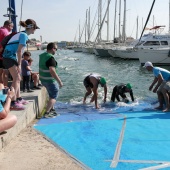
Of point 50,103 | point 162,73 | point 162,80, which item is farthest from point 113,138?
point 162,73

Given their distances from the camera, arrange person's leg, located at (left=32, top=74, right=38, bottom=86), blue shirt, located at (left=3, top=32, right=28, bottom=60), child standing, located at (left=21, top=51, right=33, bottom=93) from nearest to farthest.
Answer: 1. blue shirt, located at (left=3, top=32, right=28, bottom=60)
2. child standing, located at (left=21, top=51, right=33, bottom=93)
3. person's leg, located at (left=32, top=74, right=38, bottom=86)

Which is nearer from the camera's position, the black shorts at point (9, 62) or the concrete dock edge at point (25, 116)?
the concrete dock edge at point (25, 116)

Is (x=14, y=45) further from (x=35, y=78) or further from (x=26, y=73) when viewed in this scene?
(x=35, y=78)

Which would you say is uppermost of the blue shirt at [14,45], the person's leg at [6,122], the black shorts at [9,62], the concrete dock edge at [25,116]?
the blue shirt at [14,45]

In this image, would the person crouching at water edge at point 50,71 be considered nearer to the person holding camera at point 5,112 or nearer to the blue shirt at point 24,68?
the blue shirt at point 24,68

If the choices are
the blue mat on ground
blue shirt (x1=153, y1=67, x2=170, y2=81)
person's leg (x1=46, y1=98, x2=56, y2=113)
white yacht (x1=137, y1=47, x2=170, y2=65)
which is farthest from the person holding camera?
white yacht (x1=137, y1=47, x2=170, y2=65)

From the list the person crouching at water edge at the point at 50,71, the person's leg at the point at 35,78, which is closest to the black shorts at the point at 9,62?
the person crouching at water edge at the point at 50,71

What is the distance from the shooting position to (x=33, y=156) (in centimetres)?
412

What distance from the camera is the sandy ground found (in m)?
3.79

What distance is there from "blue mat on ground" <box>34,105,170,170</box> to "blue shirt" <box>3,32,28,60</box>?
1624 millimetres

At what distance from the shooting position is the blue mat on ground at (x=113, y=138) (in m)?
4.22

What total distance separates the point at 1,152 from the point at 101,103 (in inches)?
234

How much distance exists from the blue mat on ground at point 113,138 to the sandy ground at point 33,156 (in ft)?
0.87

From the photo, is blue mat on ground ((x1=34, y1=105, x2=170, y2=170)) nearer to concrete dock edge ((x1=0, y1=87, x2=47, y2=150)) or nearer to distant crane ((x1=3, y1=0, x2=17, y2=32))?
concrete dock edge ((x1=0, y1=87, x2=47, y2=150))
